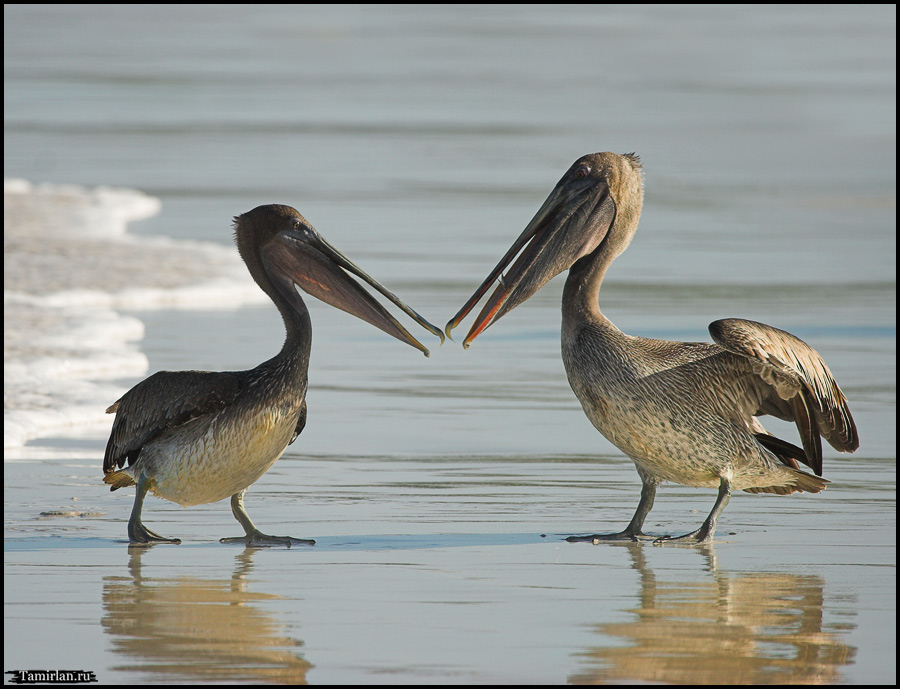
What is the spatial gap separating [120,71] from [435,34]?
13.7 m

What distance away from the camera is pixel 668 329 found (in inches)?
397

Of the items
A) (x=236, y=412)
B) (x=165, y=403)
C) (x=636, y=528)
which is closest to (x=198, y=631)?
(x=236, y=412)

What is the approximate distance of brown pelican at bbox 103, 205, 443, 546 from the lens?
564cm

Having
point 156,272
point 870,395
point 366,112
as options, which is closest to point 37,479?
point 870,395

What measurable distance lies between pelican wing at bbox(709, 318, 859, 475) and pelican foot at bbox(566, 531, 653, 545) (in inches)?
29.2

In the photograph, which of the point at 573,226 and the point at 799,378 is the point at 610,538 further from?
the point at 573,226

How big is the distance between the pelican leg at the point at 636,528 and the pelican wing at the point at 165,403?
4.44 ft

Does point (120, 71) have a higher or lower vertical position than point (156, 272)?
higher

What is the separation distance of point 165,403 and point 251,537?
1.91 ft

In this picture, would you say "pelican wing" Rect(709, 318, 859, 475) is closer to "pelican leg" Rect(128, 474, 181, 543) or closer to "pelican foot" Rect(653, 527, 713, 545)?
"pelican foot" Rect(653, 527, 713, 545)

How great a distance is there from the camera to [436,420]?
7.71 metres

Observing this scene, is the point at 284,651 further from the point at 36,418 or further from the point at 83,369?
the point at 83,369

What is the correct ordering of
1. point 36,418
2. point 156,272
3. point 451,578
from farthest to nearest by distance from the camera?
point 156,272 < point 36,418 < point 451,578

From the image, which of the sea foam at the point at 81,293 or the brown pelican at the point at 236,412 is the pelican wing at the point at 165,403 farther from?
the sea foam at the point at 81,293
